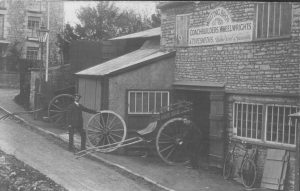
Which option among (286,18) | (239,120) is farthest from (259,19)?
(239,120)

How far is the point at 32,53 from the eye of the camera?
77.2ft

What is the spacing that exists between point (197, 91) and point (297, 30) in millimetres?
4423

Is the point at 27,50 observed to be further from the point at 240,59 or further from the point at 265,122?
the point at 265,122

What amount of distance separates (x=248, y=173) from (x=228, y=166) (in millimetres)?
1004

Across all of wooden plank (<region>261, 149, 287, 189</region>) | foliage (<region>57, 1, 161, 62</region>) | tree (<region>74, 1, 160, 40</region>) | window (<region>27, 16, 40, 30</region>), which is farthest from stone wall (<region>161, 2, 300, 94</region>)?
Result: tree (<region>74, 1, 160, 40</region>)

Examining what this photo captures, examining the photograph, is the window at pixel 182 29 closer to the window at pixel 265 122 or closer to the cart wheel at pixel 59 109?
the window at pixel 265 122

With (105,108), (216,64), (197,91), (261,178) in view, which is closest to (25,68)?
(105,108)

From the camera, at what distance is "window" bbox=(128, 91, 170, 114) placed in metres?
13.3

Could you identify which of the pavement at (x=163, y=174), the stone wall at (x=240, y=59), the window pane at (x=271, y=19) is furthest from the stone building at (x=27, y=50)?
the window pane at (x=271, y=19)

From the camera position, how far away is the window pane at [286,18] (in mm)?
9695

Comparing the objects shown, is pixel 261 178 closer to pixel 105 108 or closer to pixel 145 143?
pixel 145 143

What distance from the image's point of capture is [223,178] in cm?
1098

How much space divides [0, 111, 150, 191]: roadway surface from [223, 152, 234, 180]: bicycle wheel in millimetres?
2327

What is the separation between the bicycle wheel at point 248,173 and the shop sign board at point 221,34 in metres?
3.00
